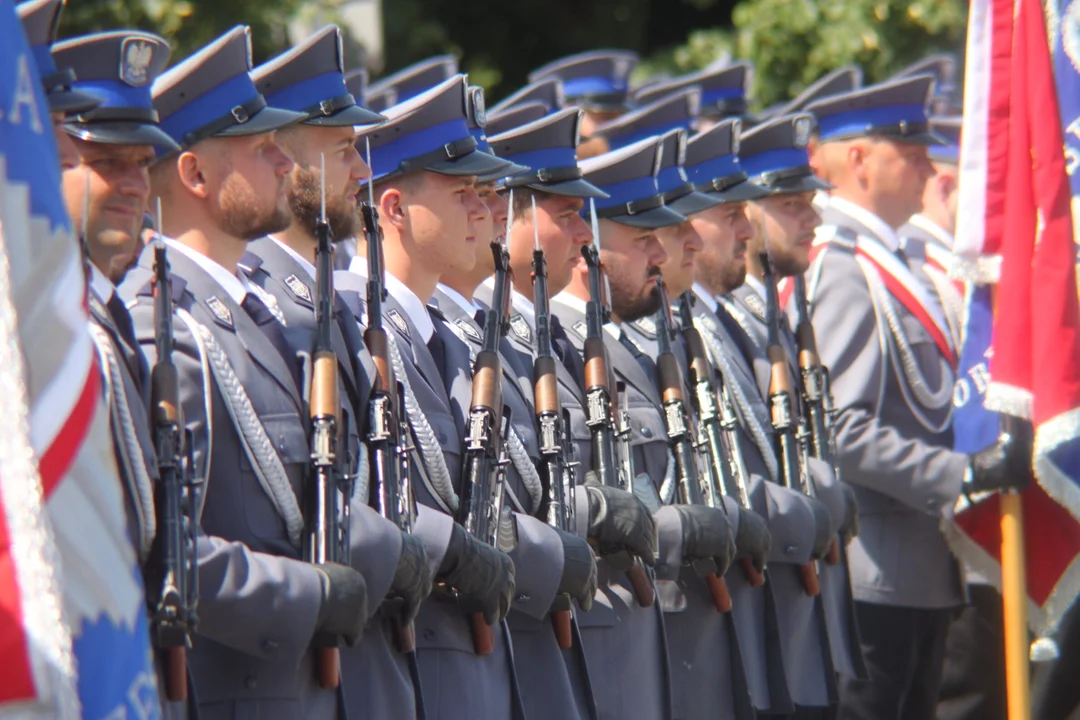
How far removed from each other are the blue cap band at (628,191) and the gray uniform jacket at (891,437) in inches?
52.4

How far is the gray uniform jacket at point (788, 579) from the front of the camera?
5797 millimetres

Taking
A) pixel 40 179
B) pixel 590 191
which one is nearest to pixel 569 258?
pixel 590 191

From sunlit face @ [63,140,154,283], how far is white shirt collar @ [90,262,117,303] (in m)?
0.03

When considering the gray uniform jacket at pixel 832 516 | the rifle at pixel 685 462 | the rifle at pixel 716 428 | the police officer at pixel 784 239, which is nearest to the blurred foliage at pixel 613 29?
the police officer at pixel 784 239

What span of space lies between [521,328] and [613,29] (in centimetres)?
937

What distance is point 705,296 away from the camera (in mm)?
6375

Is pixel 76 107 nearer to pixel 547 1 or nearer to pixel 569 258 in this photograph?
pixel 569 258

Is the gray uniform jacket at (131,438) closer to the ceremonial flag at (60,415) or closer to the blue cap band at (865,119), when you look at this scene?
the ceremonial flag at (60,415)

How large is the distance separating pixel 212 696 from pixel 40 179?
138 cm

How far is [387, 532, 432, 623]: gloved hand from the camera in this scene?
3758mm

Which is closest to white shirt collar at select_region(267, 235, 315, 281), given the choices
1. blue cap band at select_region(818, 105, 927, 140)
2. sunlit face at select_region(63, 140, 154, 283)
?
sunlit face at select_region(63, 140, 154, 283)

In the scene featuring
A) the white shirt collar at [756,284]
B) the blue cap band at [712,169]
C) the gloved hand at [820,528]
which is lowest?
the gloved hand at [820,528]

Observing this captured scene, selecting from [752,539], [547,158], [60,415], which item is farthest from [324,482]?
[752,539]

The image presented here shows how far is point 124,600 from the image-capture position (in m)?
2.54
